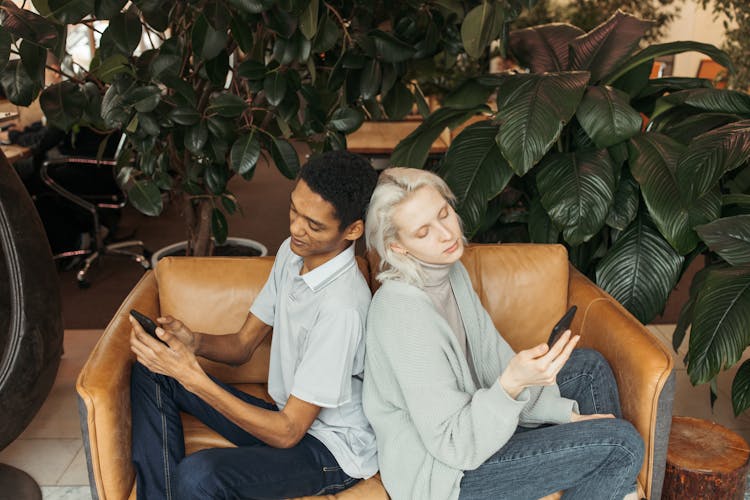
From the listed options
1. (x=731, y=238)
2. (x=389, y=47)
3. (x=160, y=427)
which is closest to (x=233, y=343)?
(x=160, y=427)

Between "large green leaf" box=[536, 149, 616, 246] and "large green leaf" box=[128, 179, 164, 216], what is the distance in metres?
1.37

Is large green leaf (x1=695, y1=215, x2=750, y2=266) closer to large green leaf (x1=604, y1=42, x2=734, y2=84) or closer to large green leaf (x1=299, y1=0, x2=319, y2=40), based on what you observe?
large green leaf (x1=604, y1=42, x2=734, y2=84)

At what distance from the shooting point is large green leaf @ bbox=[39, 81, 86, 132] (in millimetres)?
2430

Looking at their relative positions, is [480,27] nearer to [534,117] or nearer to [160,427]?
[534,117]

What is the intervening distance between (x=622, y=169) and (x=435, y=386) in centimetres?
150

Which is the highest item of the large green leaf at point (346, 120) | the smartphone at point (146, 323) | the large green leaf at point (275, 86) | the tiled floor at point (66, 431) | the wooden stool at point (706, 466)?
the large green leaf at point (275, 86)

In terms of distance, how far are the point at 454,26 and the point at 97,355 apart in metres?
1.80

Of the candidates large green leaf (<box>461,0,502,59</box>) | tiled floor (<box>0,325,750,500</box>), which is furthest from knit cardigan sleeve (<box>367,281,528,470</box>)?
tiled floor (<box>0,325,750,500</box>)

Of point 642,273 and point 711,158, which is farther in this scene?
point 642,273

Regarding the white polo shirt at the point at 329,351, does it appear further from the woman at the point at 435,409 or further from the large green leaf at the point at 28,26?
the large green leaf at the point at 28,26

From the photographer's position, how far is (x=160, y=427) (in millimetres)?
1954

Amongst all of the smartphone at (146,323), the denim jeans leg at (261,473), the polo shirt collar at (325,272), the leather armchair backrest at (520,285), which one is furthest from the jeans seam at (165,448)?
the leather armchair backrest at (520,285)

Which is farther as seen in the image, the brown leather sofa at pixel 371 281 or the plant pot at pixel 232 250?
the plant pot at pixel 232 250

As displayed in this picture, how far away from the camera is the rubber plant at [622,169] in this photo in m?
2.29
